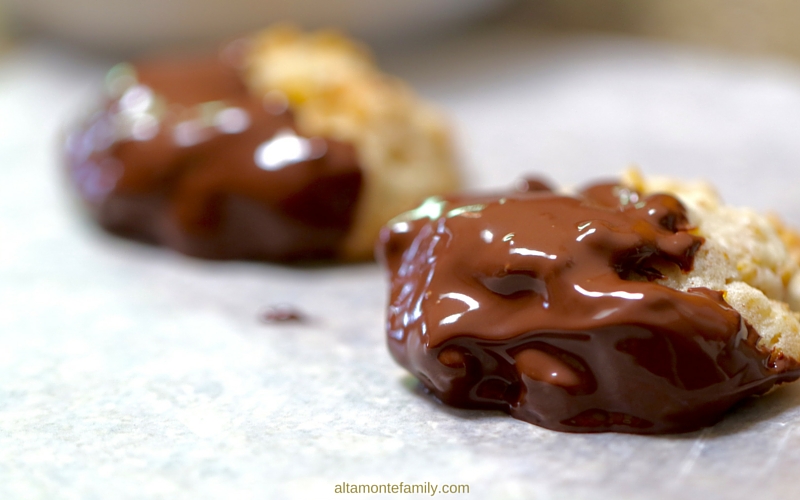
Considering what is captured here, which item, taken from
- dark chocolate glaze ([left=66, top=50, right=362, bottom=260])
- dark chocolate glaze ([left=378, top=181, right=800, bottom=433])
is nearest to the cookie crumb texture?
dark chocolate glaze ([left=66, top=50, right=362, bottom=260])

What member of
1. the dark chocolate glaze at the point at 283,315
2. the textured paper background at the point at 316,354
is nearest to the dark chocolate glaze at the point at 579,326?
the textured paper background at the point at 316,354

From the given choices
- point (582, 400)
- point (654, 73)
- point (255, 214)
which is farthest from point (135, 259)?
point (654, 73)

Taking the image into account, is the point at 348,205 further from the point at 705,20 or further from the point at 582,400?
the point at 705,20

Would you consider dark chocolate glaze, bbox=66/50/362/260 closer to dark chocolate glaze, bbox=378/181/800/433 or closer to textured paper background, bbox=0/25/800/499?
textured paper background, bbox=0/25/800/499

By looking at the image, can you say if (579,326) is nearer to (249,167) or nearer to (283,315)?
(283,315)

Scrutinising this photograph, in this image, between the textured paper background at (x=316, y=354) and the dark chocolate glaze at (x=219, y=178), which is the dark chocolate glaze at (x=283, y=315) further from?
the dark chocolate glaze at (x=219, y=178)

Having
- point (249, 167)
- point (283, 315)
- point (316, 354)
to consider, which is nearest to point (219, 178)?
point (249, 167)
